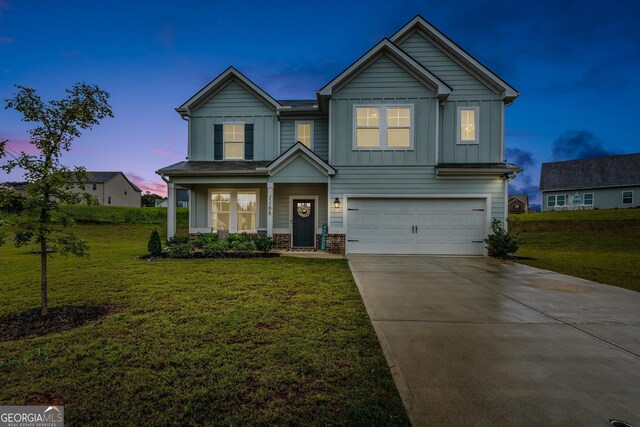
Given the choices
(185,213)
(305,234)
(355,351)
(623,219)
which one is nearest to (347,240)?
(305,234)

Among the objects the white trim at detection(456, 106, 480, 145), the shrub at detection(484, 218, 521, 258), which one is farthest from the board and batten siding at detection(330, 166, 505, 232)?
the white trim at detection(456, 106, 480, 145)

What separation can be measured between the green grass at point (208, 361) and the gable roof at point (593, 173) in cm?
4094

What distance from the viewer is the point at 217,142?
43.5ft

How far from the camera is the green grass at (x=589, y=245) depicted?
873 cm

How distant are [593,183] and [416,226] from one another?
115ft

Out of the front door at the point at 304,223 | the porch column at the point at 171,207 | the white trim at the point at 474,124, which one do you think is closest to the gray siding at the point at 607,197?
the white trim at the point at 474,124

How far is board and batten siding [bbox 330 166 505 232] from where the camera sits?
11344 mm

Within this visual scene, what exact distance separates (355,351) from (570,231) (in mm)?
24015

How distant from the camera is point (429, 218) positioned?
38.1 ft

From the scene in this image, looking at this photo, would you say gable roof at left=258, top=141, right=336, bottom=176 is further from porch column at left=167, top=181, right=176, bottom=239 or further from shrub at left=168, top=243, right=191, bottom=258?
shrub at left=168, top=243, right=191, bottom=258

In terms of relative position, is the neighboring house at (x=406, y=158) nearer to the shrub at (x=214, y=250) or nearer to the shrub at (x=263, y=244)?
the shrub at (x=263, y=244)

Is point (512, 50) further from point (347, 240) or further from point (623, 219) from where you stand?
point (347, 240)

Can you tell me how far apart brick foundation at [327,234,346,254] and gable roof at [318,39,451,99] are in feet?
18.8

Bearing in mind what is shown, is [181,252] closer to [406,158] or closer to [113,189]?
[406,158]
